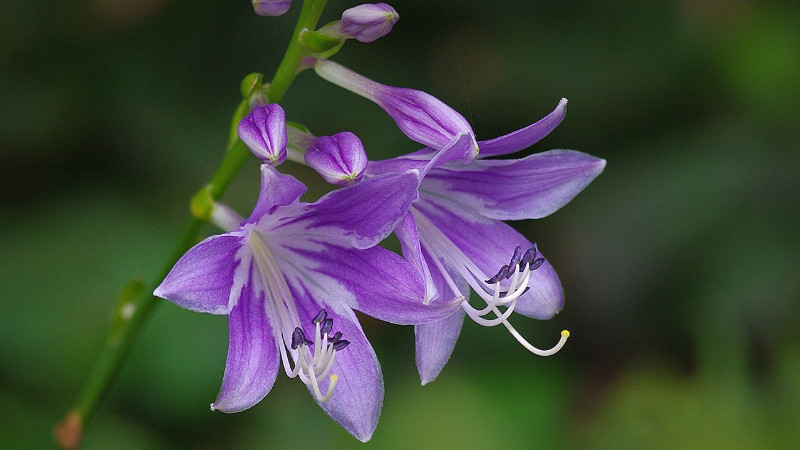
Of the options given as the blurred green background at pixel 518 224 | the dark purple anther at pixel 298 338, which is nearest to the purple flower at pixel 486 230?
the dark purple anther at pixel 298 338

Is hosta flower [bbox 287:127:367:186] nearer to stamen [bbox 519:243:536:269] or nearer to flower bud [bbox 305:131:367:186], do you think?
flower bud [bbox 305:131:367:186]

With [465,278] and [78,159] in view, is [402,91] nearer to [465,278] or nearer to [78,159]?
[465,278]

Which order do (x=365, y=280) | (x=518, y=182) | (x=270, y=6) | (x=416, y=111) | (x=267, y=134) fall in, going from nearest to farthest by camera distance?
(x=267, y=134)
(x=270, y=6)
(x=416, y=111)
(x=365, y=280)
(x=518, y=182)

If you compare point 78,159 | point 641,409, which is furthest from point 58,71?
point 641,409

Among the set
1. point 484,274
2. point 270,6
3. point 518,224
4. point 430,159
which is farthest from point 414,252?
point 518,224

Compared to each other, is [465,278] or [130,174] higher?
[465,278]

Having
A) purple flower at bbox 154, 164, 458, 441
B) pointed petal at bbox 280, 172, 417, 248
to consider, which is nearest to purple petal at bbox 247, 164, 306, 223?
purple flower at bbox 154, 164, 458, 441

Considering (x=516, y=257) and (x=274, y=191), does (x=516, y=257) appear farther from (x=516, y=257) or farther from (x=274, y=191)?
(x=274, y=191)

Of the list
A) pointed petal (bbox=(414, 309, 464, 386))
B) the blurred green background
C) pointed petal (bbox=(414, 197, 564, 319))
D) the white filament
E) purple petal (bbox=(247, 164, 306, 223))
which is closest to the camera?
purple petal (bbox=(247, 164, 306, 223))
